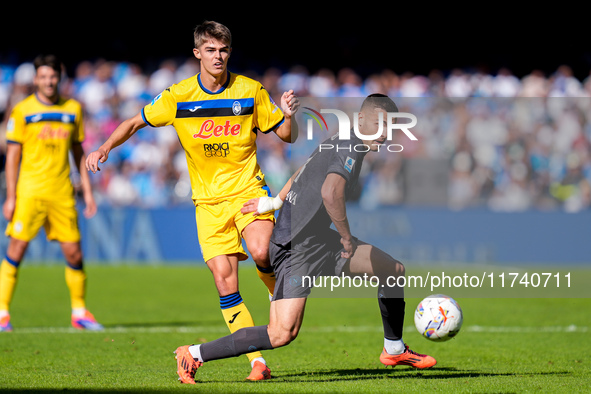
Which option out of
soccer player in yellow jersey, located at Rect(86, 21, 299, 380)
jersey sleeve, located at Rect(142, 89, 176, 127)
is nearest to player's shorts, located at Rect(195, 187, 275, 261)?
soccer player in yellow jersey, located at Rect(86, 21, 299, 380)

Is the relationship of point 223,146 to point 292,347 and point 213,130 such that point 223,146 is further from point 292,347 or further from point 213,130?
point 292,347

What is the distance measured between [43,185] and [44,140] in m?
0.52

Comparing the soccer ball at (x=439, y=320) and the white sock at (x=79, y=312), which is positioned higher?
the soccer ball at (x=439, y=320)

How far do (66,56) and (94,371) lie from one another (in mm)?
17980

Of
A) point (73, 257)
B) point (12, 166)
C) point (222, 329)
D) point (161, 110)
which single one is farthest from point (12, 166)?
point (161, 110)

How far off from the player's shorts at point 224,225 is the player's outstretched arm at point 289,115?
22.7 inches

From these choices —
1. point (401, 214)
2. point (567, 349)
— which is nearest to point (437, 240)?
point (401, 214)

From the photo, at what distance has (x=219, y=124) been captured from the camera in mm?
6688

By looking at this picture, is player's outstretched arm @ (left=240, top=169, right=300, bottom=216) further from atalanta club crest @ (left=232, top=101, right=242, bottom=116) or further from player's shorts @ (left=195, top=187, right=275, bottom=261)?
atalanta club crest @ (left=232, top=101, right=242, bottom=116)

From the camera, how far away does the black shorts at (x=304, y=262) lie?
20.1 feet

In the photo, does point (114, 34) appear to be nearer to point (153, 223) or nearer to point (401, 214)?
point (153, 223)

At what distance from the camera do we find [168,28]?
2431 centimetres

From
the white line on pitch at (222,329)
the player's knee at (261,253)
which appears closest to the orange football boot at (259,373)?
the player's knee at (261,253)

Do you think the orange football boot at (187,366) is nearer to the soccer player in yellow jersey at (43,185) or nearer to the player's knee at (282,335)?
the player's knee at (282,335)
